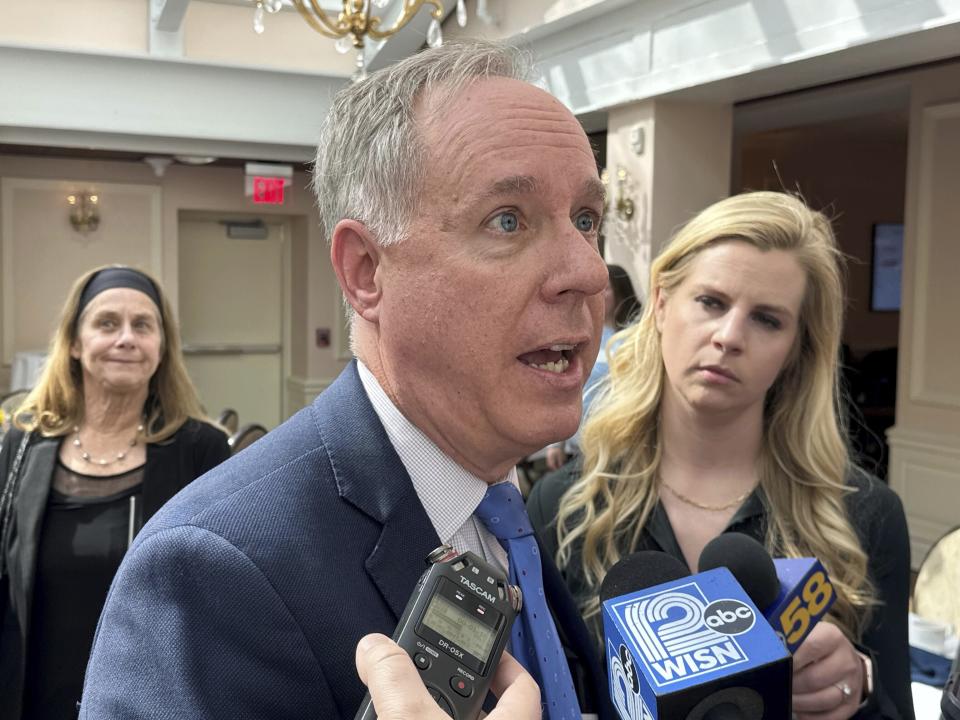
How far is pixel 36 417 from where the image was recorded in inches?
95.7

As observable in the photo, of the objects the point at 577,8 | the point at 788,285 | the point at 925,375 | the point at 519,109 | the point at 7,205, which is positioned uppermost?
the point at 577,8

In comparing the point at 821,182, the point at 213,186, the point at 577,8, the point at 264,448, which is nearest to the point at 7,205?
the point at 213,186

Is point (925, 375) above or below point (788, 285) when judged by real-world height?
below

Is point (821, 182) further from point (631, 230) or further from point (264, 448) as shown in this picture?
point (264, 448)

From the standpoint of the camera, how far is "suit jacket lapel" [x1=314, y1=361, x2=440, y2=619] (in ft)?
2.81

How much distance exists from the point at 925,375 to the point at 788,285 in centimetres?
452

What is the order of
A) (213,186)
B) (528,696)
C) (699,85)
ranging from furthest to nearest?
(213,186)
(699,85)
(528,696)

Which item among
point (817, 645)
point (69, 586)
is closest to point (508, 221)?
point (817, 645)

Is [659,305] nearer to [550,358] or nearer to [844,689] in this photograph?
[844,689]

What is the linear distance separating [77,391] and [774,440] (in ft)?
6.04

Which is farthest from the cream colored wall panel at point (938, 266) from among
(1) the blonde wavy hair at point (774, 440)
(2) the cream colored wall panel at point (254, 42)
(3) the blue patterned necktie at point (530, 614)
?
(3) the blue patterned necktie at point (530, 614)

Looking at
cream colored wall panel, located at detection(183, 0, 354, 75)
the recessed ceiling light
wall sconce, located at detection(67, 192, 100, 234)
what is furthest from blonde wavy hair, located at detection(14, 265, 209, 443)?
wall sconce, located at detection(67, 192, 100, 234)

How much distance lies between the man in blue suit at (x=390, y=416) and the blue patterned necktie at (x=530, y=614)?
0.04 feet

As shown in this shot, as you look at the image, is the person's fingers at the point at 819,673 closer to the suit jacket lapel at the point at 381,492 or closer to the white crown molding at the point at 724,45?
the suit jacket lapel at the point at 381,492
